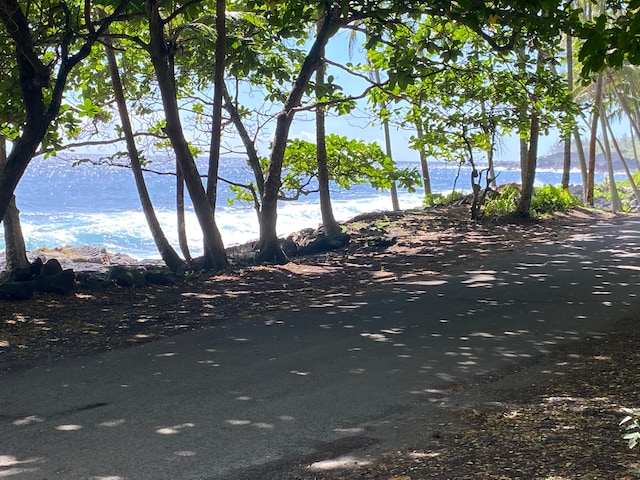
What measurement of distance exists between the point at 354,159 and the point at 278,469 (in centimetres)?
1411

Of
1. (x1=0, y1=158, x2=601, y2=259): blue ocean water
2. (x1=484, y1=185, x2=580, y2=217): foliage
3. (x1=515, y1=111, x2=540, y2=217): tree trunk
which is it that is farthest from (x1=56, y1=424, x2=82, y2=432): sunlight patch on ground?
(x1=484, y1=185, x2=580, y2=217): foliage

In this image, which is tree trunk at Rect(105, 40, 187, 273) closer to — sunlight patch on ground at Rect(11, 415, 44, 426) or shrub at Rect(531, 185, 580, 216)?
sunlight patch on ground at Rect(11, 415, 44, 426)

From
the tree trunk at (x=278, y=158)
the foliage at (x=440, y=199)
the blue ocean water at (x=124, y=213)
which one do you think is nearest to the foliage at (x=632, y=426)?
the tree trunk at (x=278, y=158)

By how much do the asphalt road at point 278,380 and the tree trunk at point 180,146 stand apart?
12.1 feet

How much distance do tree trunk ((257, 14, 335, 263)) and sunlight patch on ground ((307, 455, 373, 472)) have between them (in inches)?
390

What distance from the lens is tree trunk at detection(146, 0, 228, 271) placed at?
38.4 feet

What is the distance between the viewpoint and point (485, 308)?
9078 millimetres

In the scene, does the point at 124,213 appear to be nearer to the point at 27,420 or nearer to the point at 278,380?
the point at 278,380

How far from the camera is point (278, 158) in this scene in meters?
13.9

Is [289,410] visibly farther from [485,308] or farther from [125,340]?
[485,308]

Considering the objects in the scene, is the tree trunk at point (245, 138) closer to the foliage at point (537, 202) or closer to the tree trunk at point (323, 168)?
the tree trunk at point (323, 168)

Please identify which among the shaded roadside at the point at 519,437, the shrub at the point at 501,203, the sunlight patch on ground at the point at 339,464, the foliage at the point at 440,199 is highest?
the foliage at the point at 440,199

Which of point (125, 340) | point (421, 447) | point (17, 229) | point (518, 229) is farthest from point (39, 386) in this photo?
point (518, 229)

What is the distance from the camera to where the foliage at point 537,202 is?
66.7 ft
